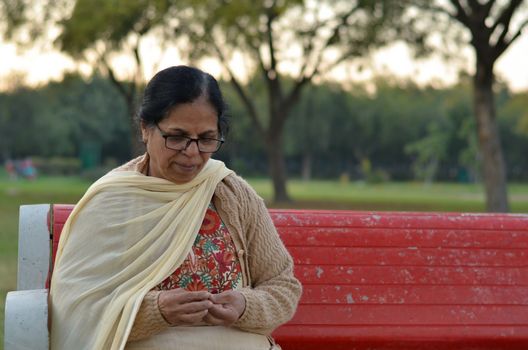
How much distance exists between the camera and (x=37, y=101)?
220ft

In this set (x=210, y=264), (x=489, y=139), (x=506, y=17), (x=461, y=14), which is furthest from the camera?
(x=461, y=14)

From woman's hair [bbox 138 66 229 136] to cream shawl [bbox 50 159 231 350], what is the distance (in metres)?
0.23

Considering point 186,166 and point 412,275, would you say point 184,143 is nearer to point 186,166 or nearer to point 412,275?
point 186,166

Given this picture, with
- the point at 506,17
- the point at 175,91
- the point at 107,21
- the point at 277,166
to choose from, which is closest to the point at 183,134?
the point at 175,91

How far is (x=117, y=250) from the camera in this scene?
2.94 metres

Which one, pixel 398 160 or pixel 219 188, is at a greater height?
pixel 219 188

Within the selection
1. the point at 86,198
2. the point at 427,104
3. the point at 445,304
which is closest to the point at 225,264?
the point at 86,198

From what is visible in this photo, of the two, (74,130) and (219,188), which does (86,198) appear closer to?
(219,188)

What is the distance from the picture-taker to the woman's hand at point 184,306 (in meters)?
2.79

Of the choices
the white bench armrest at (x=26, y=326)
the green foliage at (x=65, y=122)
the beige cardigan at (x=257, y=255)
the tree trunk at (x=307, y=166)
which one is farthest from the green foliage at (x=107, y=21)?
the tree trunk at (x=307, y=166)

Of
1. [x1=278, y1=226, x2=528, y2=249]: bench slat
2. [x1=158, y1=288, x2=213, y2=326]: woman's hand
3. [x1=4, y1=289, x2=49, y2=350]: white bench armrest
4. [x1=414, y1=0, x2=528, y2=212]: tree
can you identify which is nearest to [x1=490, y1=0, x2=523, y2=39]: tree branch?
[x1=414, y1=0, x2=528, y2=212]: tree

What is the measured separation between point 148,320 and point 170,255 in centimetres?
22

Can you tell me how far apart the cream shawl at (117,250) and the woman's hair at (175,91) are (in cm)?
23

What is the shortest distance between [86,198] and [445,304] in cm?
156
